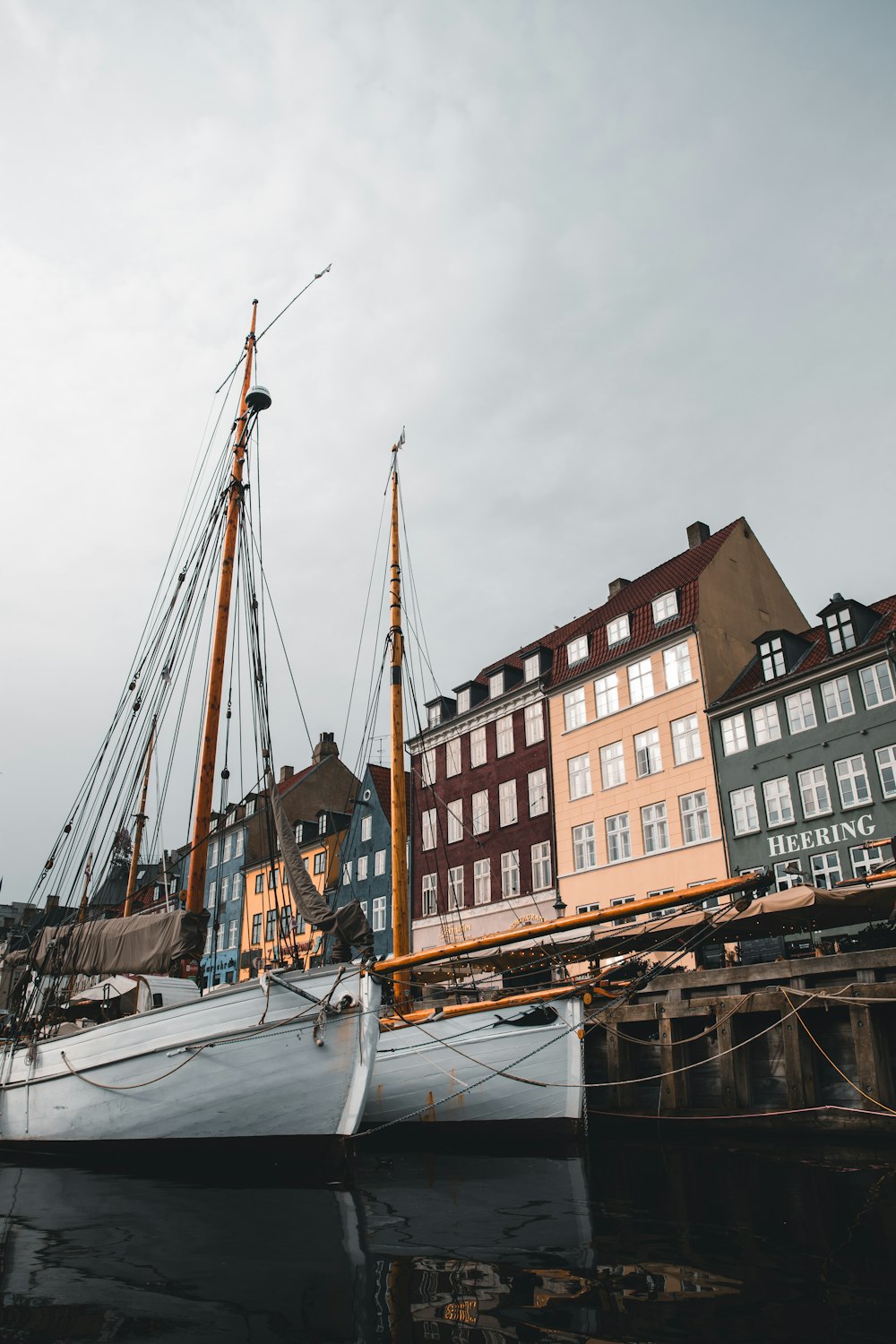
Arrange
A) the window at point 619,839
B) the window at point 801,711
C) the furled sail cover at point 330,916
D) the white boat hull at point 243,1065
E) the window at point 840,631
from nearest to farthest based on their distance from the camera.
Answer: the white boat hull at point 243,1065 → the furled sail cover at point 330,916 → the window at point 840,631 → the window at point 801,711 → the window at point 619,839

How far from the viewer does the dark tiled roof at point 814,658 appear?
31031 millimetres

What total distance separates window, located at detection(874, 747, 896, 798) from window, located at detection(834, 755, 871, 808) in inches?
19.1

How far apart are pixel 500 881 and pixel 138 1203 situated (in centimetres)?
3072

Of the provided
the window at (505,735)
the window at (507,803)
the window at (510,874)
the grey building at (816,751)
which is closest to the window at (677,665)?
the grey building at (816,751)

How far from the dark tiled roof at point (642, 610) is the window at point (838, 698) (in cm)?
657

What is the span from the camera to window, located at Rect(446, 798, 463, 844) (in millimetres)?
45094

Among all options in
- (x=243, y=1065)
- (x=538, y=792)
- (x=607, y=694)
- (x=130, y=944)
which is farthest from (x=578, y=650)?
(x=243, y=1065)

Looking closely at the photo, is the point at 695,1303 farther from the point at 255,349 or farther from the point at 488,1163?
the point at 255,349

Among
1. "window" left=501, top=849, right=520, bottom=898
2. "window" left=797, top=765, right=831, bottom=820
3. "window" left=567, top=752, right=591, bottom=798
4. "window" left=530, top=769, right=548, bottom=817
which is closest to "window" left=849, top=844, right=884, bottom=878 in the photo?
"window" left=797, top=765, right=831, bottom=820

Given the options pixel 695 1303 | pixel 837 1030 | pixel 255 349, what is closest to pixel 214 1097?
pixel 695 1303

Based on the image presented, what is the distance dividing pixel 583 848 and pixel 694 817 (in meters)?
5.80

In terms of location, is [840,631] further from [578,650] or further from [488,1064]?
[488,1064]

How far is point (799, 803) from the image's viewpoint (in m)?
31.6

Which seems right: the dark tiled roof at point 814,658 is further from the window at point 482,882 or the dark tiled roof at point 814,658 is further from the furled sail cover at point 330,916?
the furled sail cover at point 330,916
